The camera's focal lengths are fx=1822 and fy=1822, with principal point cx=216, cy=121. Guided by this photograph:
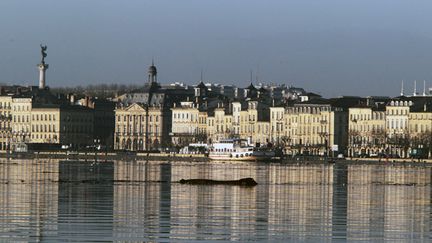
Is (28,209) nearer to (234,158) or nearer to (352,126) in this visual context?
(234,158)

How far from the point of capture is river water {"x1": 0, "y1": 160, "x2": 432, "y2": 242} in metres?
43.0

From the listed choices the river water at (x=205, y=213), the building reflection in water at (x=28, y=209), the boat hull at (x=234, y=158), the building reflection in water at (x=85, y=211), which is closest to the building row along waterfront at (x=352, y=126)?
the boat hull at (x=234, y=158)

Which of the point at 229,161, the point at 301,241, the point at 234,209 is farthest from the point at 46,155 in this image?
the point at 301,241

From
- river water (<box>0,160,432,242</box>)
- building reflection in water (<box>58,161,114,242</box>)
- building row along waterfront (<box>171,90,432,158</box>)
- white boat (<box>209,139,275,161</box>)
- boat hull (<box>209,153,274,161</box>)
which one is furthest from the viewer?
building row along waterfront (<box>171,90,432,158</box>)

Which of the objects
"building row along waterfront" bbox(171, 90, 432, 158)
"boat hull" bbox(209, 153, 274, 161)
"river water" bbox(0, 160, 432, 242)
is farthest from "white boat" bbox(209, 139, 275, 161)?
"river water" bbox(0, 160, 432, 242)

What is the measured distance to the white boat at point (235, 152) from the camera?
161875mm

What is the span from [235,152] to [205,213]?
373 feet

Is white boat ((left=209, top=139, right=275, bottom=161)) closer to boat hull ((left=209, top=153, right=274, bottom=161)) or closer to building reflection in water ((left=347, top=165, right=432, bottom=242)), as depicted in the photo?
boat hull ((left=209, top=153, right=274, bottom=161))

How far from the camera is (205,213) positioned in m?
50.8

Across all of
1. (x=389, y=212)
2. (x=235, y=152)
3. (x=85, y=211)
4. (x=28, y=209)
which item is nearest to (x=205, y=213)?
(x=85, y=211)

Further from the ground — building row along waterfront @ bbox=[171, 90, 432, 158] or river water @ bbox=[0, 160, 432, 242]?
building row along waterfront @ bbox=[171, 90, 432, 158]

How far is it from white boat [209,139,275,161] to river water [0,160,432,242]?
87.6 metres

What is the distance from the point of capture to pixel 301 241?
41844mm

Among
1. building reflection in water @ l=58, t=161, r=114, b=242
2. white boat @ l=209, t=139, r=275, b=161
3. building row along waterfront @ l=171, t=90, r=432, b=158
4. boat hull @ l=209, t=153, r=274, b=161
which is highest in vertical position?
building row along waterfront @ l=171, t=90, r=432, b=158
